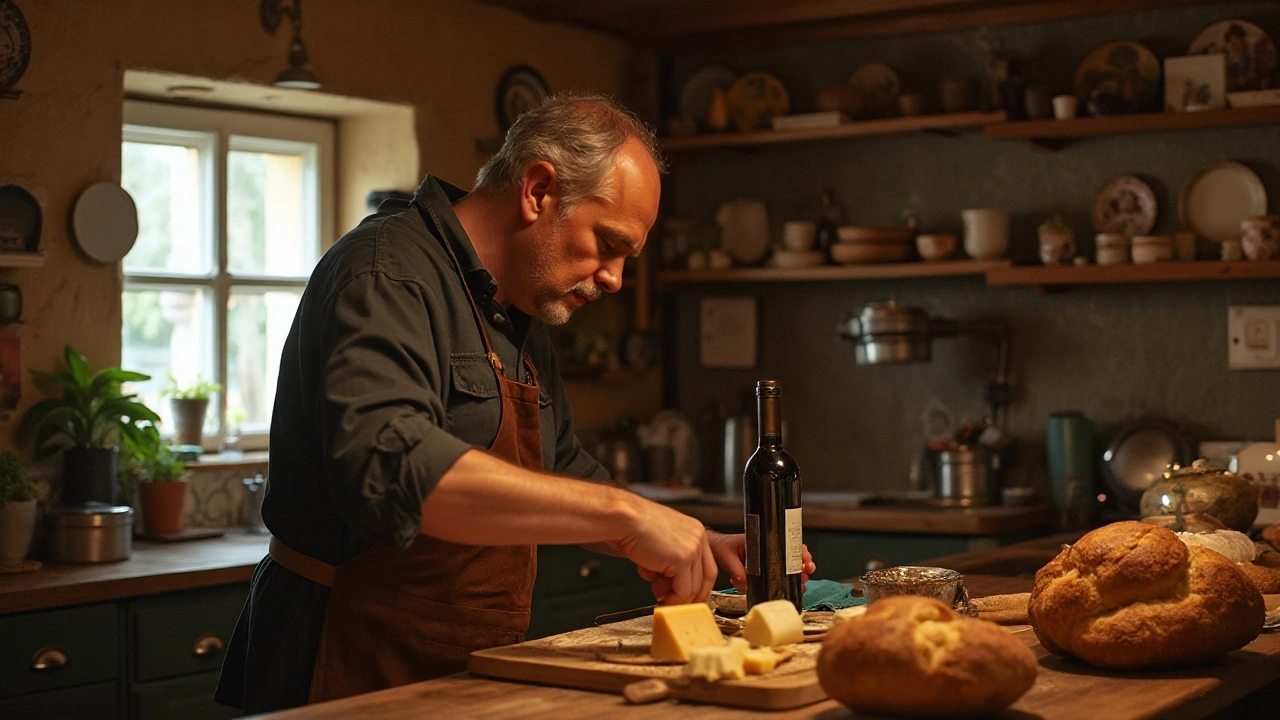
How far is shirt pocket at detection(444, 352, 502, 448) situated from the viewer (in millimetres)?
2014

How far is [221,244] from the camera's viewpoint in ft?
13.9

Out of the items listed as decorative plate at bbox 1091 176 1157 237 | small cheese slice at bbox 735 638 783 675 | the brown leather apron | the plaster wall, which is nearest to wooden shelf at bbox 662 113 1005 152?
decorative plate at bbox 1091 176 1157 237

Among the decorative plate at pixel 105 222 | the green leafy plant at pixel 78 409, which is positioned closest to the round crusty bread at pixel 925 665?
the green leafy plant at pixel 78 409

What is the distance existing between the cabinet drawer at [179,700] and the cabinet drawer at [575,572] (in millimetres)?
1031

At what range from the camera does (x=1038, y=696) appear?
1637 mm

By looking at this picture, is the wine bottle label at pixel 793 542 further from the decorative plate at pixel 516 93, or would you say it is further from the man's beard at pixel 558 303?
the decorative plate at pixel 516 93

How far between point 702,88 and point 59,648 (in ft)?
10.2

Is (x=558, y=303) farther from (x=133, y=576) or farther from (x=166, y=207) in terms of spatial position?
(x=166, y=207)

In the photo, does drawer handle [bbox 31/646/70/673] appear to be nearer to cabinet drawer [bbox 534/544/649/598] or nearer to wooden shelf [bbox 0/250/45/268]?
wooden shelf [bbox 0/250/45/268]

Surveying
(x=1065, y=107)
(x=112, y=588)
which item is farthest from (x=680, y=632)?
(x=1065, y=107)

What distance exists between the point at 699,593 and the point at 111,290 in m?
2.38

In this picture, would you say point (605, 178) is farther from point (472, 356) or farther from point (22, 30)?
point (22, 30)

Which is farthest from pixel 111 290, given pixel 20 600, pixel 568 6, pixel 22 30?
pixel 568 6

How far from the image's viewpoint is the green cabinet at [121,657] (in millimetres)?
2930
